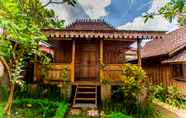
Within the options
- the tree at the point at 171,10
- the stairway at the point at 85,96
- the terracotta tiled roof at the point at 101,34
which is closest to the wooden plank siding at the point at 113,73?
the stairway at the point at 85,96

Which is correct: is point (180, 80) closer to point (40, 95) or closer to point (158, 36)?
point (158, 36)

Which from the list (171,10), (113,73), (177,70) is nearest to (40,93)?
(113,73)

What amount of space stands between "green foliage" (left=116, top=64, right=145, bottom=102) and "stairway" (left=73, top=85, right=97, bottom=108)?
1.65m

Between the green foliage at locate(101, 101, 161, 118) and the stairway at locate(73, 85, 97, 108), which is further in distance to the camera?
the stairway at locate(73, 85, 97, 108)

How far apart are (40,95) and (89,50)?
16.2ft

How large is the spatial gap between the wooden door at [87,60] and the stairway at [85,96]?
2489mm

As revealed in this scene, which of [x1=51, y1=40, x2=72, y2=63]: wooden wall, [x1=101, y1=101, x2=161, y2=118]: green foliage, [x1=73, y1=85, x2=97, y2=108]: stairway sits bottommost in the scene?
[x1=101, y1=101, x2=161, y2=118]: green foliage

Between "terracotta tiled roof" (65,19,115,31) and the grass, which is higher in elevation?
"terracotta tiled roof" (65,19,115,31)

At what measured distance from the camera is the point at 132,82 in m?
11.0

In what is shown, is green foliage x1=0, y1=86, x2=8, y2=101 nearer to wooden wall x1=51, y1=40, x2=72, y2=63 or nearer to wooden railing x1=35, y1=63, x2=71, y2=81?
wooden railing x1=35, y1=63, x2=71, y2=81

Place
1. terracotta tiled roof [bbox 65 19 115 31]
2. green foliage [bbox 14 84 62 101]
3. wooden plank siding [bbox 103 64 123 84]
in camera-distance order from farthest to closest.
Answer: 1. terracotta tiled roof [bbox 65 19 115 31]
2. wooden plank siding [bbox 103 64 123 84]
3. green foliage [bbox 14 84 62 101]

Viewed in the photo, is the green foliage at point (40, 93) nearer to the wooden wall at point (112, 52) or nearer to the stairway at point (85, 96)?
the stairway at point (85, 96)

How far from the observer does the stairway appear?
37.9ft

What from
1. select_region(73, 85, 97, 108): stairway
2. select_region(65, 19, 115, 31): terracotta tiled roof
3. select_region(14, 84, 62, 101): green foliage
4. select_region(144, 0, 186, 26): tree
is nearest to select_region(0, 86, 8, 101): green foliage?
select_region(14, 84, 62, 101): green foliage
